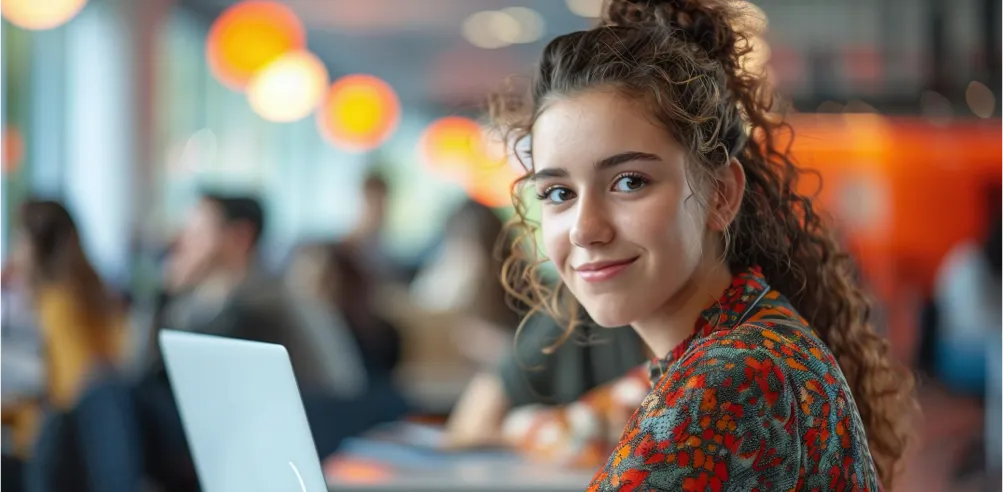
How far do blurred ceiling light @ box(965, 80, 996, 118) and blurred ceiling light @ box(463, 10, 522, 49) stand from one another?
5.09 metres

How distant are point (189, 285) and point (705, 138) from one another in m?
3.66

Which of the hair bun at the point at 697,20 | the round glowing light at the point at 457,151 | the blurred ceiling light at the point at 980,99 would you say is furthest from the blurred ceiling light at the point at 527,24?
the hair bun at the point at 697,20

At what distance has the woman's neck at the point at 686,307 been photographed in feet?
3.85

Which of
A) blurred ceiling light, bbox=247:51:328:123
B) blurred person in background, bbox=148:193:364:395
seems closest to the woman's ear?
blurred person in background, bbox=148:193:364:395

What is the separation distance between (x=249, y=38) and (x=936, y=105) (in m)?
4.17

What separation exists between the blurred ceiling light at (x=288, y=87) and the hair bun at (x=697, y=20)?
17.6 feet

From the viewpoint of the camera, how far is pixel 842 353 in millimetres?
1360

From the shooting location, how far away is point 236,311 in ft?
13.8

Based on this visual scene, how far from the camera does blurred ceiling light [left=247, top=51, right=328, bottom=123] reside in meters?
6.69

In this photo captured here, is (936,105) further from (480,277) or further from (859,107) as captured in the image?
(480,277)

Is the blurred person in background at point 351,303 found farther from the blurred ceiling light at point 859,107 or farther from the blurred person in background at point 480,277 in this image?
the blurred ceiling light at point 859,107

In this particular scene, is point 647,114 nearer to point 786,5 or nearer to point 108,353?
point 108,353

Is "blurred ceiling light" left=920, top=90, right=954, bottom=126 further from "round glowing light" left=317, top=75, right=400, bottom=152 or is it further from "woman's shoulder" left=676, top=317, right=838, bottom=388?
"woman's shoulder" left=676, top=317, right=838, bottom=388

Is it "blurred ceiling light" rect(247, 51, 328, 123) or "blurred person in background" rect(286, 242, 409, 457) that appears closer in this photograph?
"blurred person in background" rect(286, 242, 409, 457)
